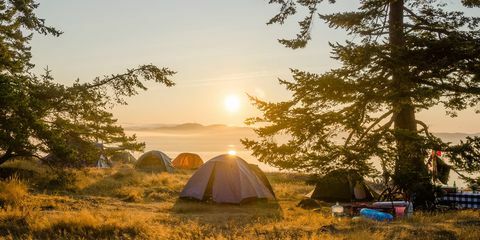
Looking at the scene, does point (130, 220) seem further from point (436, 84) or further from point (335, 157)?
point (436, 84)

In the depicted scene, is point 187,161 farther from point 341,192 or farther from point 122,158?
point 341,192

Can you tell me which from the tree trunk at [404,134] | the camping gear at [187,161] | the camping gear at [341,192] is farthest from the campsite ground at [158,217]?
the camping gear at [187,161]

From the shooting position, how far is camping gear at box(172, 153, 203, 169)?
35.3 metres

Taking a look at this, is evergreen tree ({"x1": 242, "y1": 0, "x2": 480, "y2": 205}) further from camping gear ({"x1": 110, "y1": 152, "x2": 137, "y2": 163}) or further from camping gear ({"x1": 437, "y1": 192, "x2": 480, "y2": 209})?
camping gear ({"x1": 110, "y1": 152, "x2": 137, "y2": 163})

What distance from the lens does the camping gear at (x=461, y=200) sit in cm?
1594

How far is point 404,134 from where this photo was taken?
33.0 feet

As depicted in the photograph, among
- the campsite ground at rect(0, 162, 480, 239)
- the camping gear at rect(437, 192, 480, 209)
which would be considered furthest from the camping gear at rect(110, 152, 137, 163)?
the camping gear at rect(437, 192, 480, 209)

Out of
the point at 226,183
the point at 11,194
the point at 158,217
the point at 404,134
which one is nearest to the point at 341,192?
the point at 226,183

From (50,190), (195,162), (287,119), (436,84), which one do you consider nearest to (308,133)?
(287,119)

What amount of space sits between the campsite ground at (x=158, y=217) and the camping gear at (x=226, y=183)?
1.54 ft

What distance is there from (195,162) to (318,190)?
18.3 meters

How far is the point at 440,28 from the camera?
13.0 m

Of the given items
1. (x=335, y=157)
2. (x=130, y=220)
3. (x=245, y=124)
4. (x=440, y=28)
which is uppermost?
(x=440, y=28)

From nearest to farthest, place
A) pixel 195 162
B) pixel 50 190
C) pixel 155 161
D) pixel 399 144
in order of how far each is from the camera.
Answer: pixel 399 144 → pixel 50 190 → pixel 155 161 → pixel 195 162
